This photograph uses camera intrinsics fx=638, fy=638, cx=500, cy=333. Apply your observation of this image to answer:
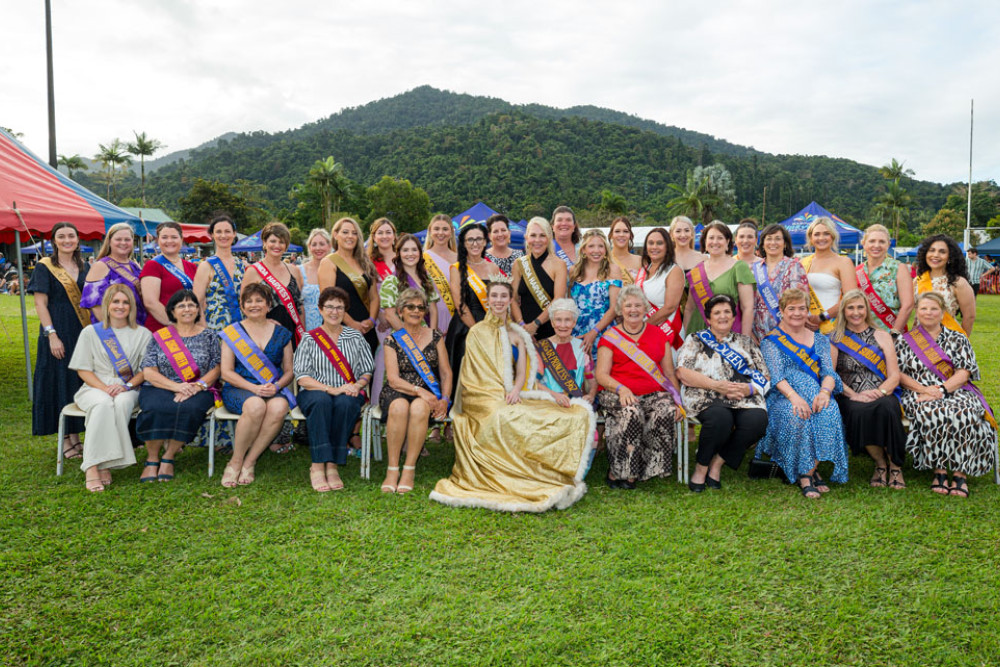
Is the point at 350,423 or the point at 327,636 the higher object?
the point at 350,423

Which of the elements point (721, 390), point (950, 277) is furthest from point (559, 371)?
point (950, 277)

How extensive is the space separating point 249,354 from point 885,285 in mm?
4336

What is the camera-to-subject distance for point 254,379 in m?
4.12

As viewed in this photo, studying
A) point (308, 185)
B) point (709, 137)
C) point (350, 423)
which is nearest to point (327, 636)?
point (350, 423)

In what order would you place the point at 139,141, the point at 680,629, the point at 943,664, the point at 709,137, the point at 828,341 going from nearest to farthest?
the point at 943,664 < the point at 680,629 < the point at 828,341 < the point at 139,141 < the point at 709,137

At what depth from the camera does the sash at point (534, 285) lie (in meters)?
4.45

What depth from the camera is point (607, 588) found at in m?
2.70

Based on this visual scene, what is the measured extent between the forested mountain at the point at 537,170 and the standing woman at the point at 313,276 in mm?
42298

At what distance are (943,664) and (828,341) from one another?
216 centimetres

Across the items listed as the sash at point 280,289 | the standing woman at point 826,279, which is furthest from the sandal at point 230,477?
the standing woman at point 826,279

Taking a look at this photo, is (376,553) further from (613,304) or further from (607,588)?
(613,304)

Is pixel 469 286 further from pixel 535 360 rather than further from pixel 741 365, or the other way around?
pixel 741 365

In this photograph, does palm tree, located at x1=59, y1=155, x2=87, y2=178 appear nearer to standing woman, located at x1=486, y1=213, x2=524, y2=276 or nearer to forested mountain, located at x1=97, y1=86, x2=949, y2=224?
forested mountain, located at x1=97, y1=86, x2=949, y2=224

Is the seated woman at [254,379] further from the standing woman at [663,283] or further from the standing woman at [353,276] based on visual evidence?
the standing woman at [663,283]
